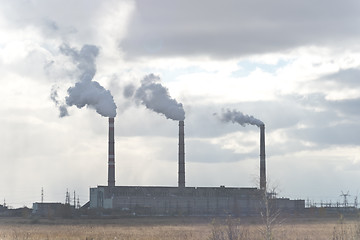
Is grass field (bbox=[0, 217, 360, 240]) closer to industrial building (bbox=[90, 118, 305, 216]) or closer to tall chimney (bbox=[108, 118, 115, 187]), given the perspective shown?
tall chimney (bbox=[108, 118, 115, 187])

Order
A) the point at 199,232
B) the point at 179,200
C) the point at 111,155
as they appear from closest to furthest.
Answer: the point at 199,232 → the point at 111,155 → the point at 179,200

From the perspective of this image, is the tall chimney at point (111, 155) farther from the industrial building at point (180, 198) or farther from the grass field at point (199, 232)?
the grass field at point (199, 232)

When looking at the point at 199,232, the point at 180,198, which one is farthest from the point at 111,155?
the point at 199,232

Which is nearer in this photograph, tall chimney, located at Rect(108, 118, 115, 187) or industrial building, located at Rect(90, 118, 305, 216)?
tall chimney, located at Rect(108, 118, 115, 187)

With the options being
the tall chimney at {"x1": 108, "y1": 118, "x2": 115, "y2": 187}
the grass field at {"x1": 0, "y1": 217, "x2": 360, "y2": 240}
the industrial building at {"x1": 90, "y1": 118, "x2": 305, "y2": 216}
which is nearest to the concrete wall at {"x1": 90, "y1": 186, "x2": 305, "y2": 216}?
the industrial building at {"x1": 90, "y1": 118, "x2": 305, "y2": 216}

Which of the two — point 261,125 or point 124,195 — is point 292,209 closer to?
point 261,125

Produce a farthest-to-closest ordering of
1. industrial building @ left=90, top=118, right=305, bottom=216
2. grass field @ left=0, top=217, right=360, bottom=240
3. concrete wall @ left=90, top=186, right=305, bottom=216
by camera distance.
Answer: concrete wall @ left=90, top=186, right=305, bottom=216 < industrial building @ left=90, top=118, right=305, bottom=216 < grass field @ left=0, top=217, right=360, bottom=240

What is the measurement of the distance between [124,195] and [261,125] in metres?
23.5

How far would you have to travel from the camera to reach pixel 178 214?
9850 centimetres

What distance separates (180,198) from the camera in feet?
342

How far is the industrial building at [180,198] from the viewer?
98.8 m

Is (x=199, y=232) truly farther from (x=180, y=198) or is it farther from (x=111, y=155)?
(x=180, y=198)

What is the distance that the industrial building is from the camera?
9875 centimetres

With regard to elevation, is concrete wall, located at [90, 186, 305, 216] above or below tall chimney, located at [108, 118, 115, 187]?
below
